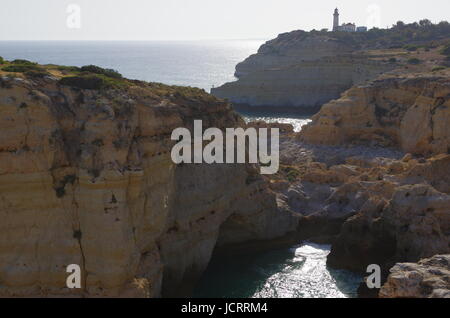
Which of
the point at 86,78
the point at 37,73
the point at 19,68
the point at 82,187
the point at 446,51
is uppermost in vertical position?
→ the point at 446,51

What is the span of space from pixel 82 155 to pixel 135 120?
2.91 metres

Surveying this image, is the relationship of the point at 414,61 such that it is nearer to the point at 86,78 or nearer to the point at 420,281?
the point at 86,78

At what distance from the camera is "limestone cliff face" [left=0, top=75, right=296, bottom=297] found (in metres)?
20.0

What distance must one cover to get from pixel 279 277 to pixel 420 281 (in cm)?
1151

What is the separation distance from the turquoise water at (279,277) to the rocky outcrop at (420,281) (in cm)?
747

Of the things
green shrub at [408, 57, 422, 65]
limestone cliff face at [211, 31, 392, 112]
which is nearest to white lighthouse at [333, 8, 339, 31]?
limestone cliff face at [211, 31, 392, 112]

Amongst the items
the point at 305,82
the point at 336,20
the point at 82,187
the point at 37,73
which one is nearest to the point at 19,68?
the point at 37,73

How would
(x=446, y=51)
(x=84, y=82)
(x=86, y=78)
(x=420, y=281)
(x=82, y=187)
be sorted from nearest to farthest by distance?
(x=420, y=281)
(x=82, y=187)
(x=84, y=82)
(x=86, y=78)
(x=446, y=51)

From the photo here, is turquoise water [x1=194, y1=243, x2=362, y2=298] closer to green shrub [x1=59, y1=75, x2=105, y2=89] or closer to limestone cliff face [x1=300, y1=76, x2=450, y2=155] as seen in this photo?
green shrub [x1=59, y1=75, x2=105, y2=89]

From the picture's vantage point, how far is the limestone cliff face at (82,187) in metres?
20.0

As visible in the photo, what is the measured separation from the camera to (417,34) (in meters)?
132

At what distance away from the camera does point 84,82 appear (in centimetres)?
2289
